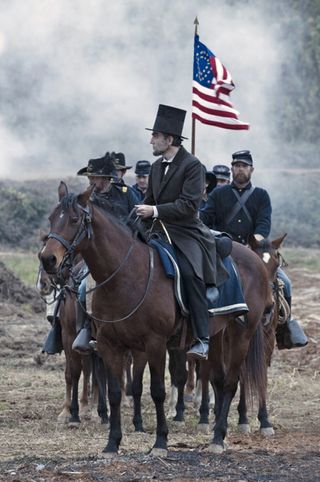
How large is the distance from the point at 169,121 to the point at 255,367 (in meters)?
2.61

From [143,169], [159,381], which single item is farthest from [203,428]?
[143,169]

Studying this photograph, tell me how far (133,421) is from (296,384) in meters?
3.92

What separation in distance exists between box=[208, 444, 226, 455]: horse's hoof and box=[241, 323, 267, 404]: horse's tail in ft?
3.92

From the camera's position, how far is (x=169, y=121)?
30.5ft

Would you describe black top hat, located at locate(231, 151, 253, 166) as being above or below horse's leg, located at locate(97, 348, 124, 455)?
above

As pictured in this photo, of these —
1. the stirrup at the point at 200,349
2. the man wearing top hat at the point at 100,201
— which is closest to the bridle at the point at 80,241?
the man wearing top hat at the point at 100,201

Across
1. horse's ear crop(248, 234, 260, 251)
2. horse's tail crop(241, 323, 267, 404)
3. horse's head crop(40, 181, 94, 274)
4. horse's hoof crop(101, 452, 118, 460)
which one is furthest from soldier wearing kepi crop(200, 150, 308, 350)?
horse's hoof crop(101, 452, 118, 460)

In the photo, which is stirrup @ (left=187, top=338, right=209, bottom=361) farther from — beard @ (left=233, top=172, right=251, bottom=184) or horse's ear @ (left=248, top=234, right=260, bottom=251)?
beard @ (left=233, top=172, right=251, bottom=184)

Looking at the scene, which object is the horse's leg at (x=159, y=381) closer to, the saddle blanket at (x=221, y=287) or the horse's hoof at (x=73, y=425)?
the saddle blanket at (x=221, y=287)

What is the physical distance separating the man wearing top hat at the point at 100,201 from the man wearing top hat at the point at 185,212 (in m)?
0.31

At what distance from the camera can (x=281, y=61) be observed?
40812 mm

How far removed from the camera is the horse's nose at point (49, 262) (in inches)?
316

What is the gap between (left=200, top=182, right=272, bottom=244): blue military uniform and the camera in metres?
11.8

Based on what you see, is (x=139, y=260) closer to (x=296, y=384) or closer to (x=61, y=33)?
(x=296, y=384)
